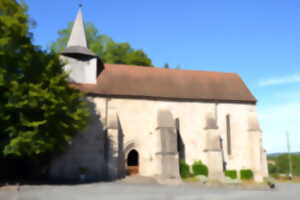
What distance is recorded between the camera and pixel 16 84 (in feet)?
49.6

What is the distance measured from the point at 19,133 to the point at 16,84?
274cm

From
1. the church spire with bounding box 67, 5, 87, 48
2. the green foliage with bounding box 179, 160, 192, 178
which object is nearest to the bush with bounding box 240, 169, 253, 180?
the green foliage with bounding box 179, 160, 192, 178

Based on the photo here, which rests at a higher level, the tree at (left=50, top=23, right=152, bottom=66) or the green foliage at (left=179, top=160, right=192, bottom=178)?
the tree at (left=50, top=23, right=152, bottom=66)

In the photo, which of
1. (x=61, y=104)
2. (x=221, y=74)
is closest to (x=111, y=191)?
(x=61, y=104)

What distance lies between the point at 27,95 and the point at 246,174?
20.0 meters

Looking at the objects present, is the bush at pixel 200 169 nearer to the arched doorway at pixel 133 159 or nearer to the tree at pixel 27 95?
the arched doorway at pixel 133 159

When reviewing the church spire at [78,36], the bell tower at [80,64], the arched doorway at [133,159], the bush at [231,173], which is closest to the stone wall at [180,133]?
the arched doorway at [133,159]

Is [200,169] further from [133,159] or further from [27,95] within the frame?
[27,95]

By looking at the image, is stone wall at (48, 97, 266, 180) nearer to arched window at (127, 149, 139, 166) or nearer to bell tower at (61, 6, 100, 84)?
arched window at (127, 149, 139, 166)

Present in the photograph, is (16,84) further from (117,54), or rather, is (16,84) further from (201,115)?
(117,54)

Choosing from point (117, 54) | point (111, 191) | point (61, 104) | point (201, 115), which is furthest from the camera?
point (117, 54)

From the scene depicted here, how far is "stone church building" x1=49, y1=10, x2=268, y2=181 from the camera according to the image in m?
21.6

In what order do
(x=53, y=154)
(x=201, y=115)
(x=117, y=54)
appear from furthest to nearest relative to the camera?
1. (x=117, y=54)
2. (x=201, y=115)
3. (x=53, y=154)

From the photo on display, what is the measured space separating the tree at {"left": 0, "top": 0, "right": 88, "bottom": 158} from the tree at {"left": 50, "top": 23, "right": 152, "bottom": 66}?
18.7m
